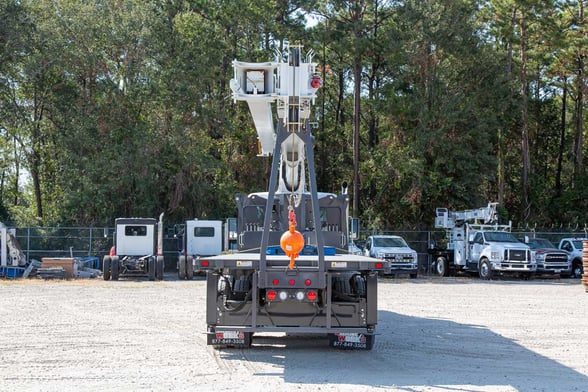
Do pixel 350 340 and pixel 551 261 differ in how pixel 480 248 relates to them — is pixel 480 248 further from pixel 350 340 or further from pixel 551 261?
pixel 350 340

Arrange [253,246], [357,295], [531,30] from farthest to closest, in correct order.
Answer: [531,30] → [253,246] → [357,295]

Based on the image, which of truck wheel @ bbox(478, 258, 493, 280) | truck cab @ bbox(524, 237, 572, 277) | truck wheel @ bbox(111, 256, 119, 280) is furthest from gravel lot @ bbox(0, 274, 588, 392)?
truck cab @ bbox(524, 237, 572, 277)

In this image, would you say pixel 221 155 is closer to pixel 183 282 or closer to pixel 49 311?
pixel 183 282

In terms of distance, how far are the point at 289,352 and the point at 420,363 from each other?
6.78 feet

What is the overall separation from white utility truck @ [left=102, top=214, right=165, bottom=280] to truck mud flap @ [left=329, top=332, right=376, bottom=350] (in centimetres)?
1960

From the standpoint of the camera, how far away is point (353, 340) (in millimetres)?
11586

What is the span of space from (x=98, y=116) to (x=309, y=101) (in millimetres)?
30067

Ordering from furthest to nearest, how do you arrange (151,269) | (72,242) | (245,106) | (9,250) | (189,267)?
(245,106)
(72,242)
(9,250)
(189,267)
(151,269)

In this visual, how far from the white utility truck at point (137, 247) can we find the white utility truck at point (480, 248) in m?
13.3

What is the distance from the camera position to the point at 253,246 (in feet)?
49.0

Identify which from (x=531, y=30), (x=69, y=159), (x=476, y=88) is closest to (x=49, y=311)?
(x=69, y=159)

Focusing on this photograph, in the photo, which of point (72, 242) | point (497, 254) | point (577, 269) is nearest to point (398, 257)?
point (497, 254)

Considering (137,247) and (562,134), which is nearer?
(137,247)

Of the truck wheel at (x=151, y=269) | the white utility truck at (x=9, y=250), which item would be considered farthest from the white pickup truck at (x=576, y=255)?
the white utility truck at (x=9, y=250)
